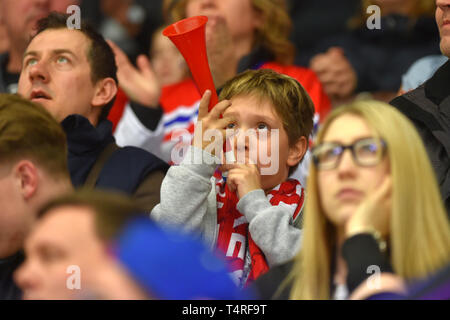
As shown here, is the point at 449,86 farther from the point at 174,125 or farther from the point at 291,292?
the point at 174,125

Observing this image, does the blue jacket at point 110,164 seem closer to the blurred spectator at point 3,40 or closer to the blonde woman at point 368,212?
the blonde woman at point 368,212

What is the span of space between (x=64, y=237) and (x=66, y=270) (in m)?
0.06

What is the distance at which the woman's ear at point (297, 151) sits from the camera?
302 cm

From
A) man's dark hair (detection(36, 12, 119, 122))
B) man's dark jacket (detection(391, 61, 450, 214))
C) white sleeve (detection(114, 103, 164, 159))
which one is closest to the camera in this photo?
man's dark jacket (detection(391, 61, 450, 214))

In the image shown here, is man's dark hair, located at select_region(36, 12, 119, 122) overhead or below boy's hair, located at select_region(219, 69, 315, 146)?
overhead

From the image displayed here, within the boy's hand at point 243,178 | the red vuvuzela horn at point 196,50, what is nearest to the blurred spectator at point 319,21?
the red vuvuzela horn at point 196,50

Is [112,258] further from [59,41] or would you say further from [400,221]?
[59,41]

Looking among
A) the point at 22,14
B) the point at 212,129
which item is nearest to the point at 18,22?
the point at 22,14

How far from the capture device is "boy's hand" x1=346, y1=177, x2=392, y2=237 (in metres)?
2.04

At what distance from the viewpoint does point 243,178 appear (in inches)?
109

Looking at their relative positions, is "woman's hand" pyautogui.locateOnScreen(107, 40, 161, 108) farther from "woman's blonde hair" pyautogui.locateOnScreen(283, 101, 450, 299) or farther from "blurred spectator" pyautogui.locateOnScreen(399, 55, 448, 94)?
"woman's blonde hair" pyautogui.locateOnScreen(283, 101, 450, 299)

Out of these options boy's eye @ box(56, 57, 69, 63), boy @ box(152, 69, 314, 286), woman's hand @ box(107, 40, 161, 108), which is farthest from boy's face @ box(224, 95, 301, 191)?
woman's hand @ box(107, 40, 161, 108)

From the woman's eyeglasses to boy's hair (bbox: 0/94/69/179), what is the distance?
824 millimetres

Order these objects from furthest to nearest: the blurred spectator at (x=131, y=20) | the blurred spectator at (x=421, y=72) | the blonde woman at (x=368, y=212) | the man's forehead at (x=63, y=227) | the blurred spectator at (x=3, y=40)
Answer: the blurred spectator at (x=131, y=20) < the blurred spectator at (x=3, y=40) < the blurred spectator at (x=421, y=72) < the blonde woman at (x=368, y=212) < the man's forehead at (x=63, y=227)
